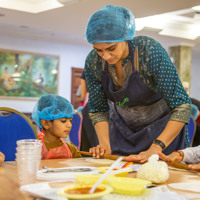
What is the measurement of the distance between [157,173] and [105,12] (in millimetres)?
1019

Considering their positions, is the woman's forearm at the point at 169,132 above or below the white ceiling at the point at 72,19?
below

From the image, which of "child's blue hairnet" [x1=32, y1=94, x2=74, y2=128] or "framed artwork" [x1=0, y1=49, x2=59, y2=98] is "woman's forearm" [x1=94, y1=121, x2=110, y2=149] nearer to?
"child's blue hairnet" [x1=32, y1=94, x2=74, y2=128]

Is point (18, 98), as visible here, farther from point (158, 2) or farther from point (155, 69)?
point (155, 69)

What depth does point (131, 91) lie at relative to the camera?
199 cm

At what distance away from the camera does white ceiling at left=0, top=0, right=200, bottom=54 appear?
22.6ft

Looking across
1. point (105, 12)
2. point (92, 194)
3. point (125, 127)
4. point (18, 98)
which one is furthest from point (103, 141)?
point (18, 98)

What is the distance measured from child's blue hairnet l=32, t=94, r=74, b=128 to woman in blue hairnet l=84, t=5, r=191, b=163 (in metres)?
0.36

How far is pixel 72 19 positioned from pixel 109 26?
6667 millimetres

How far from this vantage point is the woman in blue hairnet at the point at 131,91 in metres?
1.83

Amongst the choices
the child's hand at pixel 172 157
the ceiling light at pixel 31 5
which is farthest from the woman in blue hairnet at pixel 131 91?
the ceiling light at pixel 31 5

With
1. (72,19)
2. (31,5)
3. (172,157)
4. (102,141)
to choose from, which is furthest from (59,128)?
(72,19)

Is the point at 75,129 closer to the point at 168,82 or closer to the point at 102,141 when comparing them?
the point at 102,141

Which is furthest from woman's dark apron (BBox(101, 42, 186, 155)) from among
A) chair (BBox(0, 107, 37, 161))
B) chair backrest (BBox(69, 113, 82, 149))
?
chair backrest (BBox(69, 113, 82, 149))

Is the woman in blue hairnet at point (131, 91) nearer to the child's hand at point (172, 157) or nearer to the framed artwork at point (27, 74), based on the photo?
the child's hand at point (172, 157)
